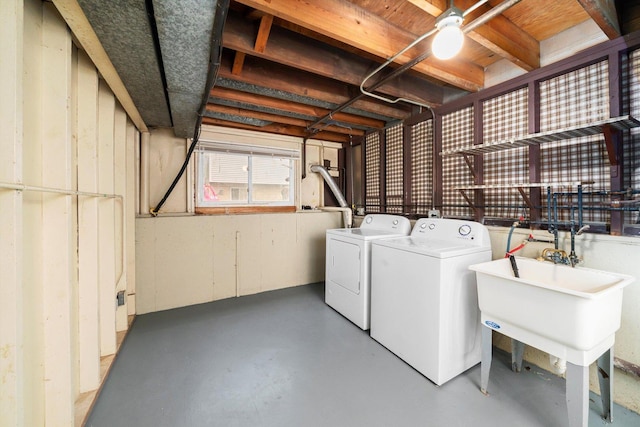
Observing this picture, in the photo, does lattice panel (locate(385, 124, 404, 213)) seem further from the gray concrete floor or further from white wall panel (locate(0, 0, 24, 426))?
white wall panel (locate(0, 0, 24, 426))

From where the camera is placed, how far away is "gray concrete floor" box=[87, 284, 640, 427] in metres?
1.49

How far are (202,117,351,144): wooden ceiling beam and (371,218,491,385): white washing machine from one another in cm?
232

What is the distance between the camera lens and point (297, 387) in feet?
5.73

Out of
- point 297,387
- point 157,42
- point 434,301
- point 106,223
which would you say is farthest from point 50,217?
point 434,301

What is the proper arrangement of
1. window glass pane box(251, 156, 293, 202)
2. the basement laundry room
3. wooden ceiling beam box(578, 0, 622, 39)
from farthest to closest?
window glass pane box(251, 156, 293, 202), wooden ceiling beam box(578, 0, 622, 39), the basement laundry room

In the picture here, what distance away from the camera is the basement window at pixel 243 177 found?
3475 millimetres

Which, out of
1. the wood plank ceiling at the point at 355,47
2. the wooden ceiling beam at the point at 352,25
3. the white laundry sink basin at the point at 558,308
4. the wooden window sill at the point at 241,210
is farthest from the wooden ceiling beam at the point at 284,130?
the white laundry sink basin at the point at 558,308

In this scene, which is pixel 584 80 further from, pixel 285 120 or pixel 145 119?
pixel 145 119

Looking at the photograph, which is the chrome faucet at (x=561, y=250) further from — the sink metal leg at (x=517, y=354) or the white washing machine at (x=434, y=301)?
the sink metal leg at (x=517, y=354)

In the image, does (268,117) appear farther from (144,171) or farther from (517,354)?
(517,354)

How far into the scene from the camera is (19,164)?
913mm

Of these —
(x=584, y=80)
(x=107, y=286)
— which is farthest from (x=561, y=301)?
(x=107, y=286)

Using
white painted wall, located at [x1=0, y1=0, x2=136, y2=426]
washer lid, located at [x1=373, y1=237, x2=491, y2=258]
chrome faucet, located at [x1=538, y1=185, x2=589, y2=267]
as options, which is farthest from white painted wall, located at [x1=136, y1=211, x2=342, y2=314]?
chrome faucet, located at [x1=538, y1=185, x2=589, y2=267]

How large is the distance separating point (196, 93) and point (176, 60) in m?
0.47
